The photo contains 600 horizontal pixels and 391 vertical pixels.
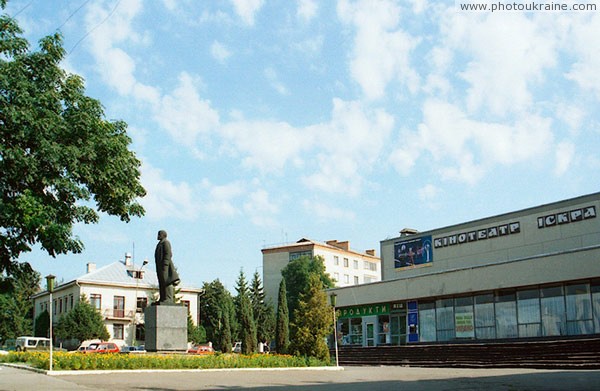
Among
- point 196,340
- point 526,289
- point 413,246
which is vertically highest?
point 413,246

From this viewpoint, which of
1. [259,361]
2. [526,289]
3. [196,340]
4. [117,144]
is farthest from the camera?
[196,340]

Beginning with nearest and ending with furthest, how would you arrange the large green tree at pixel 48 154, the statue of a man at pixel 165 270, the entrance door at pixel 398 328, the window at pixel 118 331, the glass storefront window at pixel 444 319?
the large green tree at pixel 48 154, the statue of a man at pixel 165 270, the glass storefront window at pixel 444 319, the entrance door at pixel 398 328, the window at pixel 118 331

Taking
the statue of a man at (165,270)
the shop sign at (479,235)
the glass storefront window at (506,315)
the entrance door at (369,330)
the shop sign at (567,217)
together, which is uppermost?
the shop sign at (567,217)

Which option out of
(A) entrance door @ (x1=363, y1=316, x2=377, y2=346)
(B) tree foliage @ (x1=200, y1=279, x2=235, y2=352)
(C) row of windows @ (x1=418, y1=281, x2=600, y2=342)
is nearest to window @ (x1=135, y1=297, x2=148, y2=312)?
(B) tree foliage @ (x1=200, y1=279, x2=235, y2=352)

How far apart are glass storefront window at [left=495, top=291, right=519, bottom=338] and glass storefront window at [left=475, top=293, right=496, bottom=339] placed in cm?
31

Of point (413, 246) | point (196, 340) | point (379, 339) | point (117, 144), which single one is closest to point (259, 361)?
point (117, 144)

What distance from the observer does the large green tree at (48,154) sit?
1011 cm

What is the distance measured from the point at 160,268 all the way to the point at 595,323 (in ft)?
66.4

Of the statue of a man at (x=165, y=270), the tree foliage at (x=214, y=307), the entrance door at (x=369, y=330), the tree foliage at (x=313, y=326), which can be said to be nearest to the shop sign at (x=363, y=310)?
the entrance door at (x=369, y=330)

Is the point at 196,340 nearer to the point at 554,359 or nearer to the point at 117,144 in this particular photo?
the point at 554,359

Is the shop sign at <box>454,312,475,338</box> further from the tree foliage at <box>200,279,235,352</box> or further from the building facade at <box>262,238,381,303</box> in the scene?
the building facade at <box>262,238,381,303</box>

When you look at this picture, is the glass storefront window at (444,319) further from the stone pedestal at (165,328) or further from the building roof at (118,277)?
the building roof at (118,277)

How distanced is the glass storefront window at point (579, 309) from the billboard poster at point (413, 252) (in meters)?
13.3

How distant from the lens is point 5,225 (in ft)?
33.1
